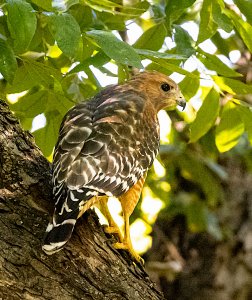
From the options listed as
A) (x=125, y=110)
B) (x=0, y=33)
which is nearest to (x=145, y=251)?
(x=125, y=110)

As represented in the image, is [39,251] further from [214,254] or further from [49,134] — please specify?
[214,254]

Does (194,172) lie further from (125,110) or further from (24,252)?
(24,252)

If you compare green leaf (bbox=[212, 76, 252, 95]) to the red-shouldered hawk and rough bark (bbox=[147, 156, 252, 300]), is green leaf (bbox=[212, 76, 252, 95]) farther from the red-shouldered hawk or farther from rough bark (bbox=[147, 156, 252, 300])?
rough bark (bbox=[147, 156, 252, 300])

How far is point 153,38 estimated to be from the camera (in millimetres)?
3918

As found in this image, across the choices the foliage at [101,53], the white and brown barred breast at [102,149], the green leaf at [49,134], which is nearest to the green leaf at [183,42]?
the foliage at [101,53]

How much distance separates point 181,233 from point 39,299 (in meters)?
4.32

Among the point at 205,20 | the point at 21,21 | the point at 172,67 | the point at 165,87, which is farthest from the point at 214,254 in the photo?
the point at 21,21

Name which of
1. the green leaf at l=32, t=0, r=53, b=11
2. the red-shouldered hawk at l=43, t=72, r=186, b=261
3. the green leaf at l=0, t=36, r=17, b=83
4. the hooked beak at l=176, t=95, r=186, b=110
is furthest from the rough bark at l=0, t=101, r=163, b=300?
the hooked beak at l=176, t=95, r=186, b=110

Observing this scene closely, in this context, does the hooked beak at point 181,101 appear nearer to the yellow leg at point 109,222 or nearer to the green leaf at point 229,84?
the green leaf at point 229,84

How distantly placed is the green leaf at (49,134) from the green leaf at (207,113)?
2.35 ft

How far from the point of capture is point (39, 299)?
9.49 feet

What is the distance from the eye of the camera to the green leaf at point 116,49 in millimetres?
2998

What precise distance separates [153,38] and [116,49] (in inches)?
35.1

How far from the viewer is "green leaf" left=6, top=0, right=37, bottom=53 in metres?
2.97
